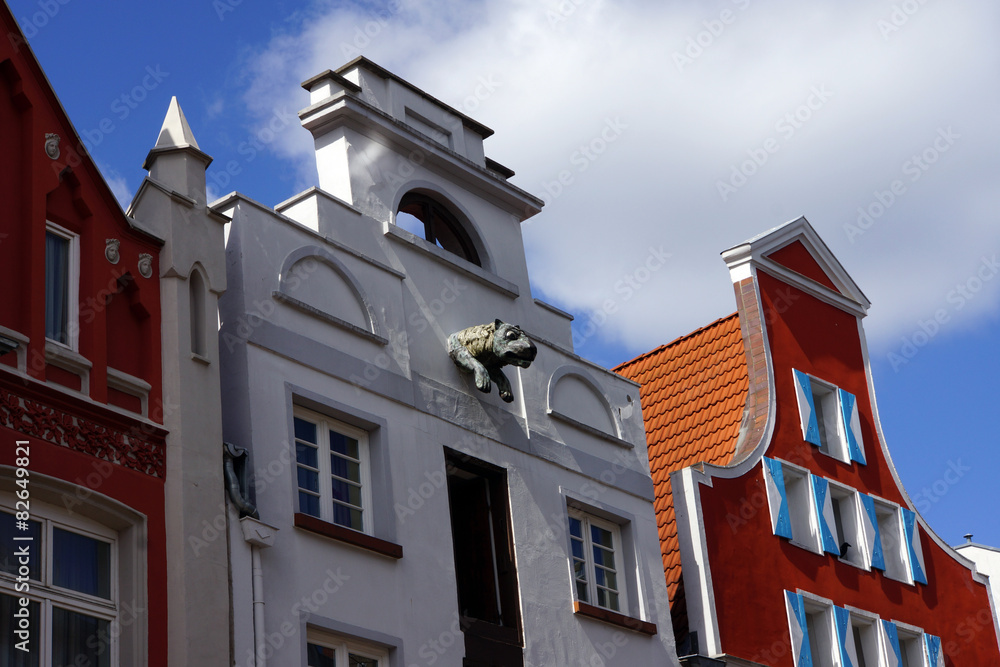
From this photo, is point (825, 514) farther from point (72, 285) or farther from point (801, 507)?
point (72, 285)

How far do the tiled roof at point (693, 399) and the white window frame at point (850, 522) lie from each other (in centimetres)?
186

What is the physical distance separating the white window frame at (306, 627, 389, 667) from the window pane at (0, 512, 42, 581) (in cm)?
326

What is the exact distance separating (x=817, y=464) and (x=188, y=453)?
41.1 ft

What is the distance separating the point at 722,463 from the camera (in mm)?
23906

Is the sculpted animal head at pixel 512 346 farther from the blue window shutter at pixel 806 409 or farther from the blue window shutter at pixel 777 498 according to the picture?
the blue window shutter at pixel 806 409

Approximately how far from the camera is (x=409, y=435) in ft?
59.2

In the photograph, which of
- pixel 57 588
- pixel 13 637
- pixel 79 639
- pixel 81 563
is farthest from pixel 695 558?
pixel 13 637

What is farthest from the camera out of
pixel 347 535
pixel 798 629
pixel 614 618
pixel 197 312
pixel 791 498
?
pixel 791 498

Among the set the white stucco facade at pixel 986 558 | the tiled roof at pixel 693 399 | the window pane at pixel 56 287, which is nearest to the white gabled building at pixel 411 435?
the window pane at pixel 56 287

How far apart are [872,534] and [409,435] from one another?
972 centimetres

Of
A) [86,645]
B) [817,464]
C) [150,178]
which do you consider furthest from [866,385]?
[86,645]

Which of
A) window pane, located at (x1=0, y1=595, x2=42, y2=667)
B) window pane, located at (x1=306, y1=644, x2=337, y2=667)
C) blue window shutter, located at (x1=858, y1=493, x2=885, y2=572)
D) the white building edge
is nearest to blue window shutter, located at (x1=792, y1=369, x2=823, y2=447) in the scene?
blue window shutter, located at (x1=858, y1=493, x2=885, y2=572)

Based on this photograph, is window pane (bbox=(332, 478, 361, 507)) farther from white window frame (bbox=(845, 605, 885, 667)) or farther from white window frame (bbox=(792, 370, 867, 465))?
white window frame (bbox=(792, 370, 867, 465))

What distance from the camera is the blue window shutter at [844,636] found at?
22891 millimetres
